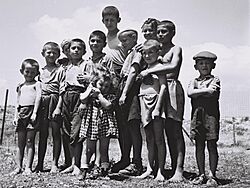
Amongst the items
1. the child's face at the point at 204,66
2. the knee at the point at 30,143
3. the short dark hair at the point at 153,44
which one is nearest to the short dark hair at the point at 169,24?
the short dark hair at the point at 153,44

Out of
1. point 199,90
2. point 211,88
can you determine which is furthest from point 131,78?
point 211,88

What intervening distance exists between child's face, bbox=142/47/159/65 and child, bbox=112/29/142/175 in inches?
6.4

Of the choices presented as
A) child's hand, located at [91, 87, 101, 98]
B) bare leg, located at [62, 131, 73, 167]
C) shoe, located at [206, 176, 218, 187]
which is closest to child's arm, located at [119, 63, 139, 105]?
child's hand, located at [91, 87, 101, 98]

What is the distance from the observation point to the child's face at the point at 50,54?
5.19 metres

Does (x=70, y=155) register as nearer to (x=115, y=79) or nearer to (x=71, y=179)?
(x=71, y=179)

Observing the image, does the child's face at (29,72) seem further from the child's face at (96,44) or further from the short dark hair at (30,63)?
the child's face at (96,44)

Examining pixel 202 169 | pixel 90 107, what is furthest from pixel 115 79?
pixel 202 169

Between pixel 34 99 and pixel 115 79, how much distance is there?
3.71 feet

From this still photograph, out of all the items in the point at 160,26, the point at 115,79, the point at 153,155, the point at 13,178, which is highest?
the point at 160,26

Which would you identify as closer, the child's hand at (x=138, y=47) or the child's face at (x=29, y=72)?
the child's hand at (x=138, y=47)

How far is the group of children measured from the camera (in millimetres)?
4320

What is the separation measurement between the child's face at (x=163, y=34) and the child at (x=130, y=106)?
1.14 feet

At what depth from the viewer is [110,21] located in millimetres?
5066

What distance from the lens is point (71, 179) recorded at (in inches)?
170
